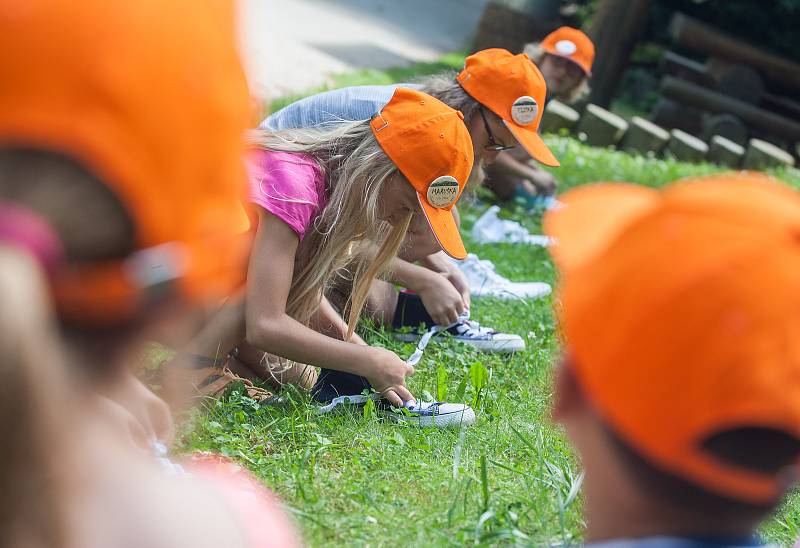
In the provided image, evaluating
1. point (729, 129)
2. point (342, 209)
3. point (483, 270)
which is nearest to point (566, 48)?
point (483, 270)

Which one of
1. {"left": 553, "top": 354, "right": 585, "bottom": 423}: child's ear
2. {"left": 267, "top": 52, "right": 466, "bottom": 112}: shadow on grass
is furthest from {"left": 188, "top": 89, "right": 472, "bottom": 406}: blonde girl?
Answer: {"left": 267, "top": 52, "right": 466, "bottom": 112}: shadow on grass

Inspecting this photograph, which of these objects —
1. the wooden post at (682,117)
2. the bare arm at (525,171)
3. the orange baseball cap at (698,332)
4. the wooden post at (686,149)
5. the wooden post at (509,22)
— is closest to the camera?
the orange baseball cap at (698,332)

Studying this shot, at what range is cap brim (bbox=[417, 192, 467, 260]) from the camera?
2920 millimetres

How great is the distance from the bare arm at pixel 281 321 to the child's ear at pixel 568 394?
1.59m

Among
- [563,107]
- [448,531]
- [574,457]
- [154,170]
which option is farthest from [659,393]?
[563,107]

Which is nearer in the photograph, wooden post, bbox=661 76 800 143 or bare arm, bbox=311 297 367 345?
bare arm, bbox=311 297 367 345

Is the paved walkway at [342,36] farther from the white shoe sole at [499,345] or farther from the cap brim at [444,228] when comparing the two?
the cap brim at [444,228]

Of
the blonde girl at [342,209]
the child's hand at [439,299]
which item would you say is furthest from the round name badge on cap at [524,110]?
the blonde girl at [342,209]

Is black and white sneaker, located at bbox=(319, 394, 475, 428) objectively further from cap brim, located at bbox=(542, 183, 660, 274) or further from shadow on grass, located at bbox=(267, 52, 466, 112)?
shadow on grass, located at bbox=(267, 52, 466, 112)

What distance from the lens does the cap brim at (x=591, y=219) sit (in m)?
1.32

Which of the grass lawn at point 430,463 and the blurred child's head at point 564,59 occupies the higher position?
the blurred child's head at point 564,59

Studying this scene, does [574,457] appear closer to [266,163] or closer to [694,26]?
[266,163]

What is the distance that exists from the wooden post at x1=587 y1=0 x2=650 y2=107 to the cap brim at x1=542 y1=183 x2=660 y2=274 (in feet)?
30.7

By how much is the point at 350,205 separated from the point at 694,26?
9.62 m
